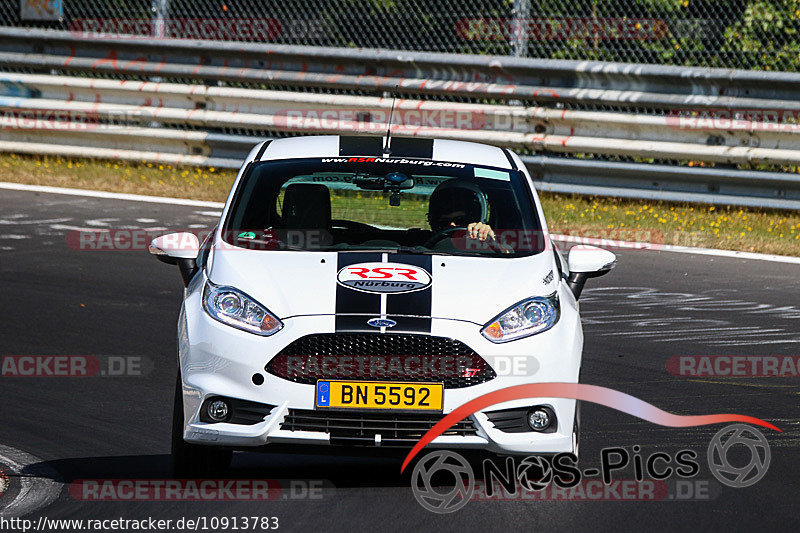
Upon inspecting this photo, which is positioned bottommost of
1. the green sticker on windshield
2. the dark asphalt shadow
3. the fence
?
the dark asphalt shadow

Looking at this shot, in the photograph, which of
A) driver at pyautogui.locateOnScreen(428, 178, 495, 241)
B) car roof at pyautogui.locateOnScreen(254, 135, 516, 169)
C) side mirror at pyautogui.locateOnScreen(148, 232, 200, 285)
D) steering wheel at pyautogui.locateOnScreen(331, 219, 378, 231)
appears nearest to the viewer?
side mirror at pyautogui.locateOnScreen(148, 232, 200, 285)

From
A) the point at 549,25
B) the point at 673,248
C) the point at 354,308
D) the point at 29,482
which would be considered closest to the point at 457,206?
the point at 354,308

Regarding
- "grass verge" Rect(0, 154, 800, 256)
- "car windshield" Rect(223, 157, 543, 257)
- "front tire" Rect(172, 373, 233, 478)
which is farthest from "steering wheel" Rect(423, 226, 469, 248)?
"grass verge" Rect(0, 154, 800, 256)

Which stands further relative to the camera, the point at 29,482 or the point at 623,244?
the point at 623,244

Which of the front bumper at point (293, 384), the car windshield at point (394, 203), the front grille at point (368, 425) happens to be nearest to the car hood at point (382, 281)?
the front bumper at point (293, 384)

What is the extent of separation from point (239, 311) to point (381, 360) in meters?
0.63

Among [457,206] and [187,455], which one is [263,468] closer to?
[187,455]

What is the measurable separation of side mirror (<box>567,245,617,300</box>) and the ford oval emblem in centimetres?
120

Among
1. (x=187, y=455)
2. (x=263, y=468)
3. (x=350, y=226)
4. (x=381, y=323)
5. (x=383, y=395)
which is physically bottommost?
(x=263, y=468)

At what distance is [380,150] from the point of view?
7.12m

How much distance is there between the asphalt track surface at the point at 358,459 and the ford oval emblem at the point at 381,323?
0.69m

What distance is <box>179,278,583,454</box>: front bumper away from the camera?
540cm

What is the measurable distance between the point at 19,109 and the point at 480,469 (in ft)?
35.5

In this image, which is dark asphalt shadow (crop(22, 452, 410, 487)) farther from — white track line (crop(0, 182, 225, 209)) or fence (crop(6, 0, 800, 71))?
fence (crop(6, 0, 800, 71))
